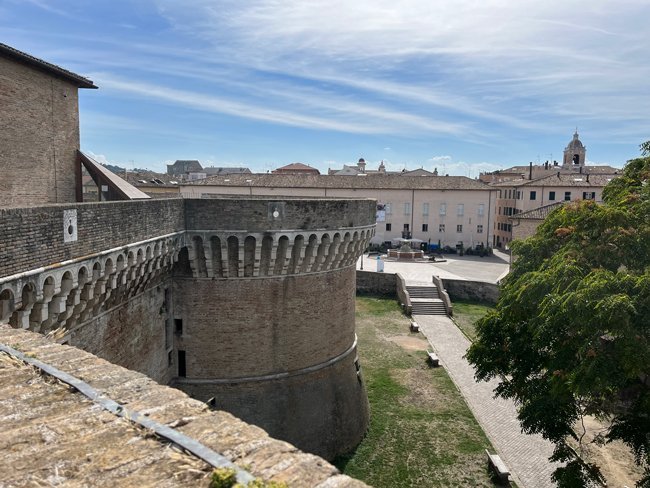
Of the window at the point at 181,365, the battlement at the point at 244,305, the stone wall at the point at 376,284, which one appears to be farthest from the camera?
the stone wall at the point at 376,284

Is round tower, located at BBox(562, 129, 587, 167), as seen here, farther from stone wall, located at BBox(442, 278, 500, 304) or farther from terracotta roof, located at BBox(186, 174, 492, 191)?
stone wall, located at BBox(442, 278, 500, 304)

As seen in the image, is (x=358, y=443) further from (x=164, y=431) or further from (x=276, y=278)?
(x=164, y=431)

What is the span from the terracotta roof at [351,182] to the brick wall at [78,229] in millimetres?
48065

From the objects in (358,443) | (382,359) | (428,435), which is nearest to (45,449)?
(358,443)

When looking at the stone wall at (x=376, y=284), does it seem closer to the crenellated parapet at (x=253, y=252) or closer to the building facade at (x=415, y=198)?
the building facade at (x=415, y=198)

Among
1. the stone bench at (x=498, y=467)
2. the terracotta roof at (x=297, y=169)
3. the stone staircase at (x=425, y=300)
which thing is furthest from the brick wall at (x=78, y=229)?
the terracotta roof at (x=297, y=169)

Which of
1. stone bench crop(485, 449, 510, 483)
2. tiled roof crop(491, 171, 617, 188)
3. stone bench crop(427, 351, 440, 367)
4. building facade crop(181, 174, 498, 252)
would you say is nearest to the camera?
stone bench crop(485, 449, 510, 483)

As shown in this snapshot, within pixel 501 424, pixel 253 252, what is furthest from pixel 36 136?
pixel 501 424

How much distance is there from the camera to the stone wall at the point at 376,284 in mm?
42531

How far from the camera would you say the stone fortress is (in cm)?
1442

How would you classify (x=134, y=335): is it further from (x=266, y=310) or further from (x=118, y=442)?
(x=118, y=442)

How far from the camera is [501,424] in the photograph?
21.0m

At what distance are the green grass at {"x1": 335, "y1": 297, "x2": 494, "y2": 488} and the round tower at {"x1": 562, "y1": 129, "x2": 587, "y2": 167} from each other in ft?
267

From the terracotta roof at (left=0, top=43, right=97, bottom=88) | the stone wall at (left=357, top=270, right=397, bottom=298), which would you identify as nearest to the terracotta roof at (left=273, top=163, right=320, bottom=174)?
the stone wall at (left=357, top=270, right=397, bottom=298)
